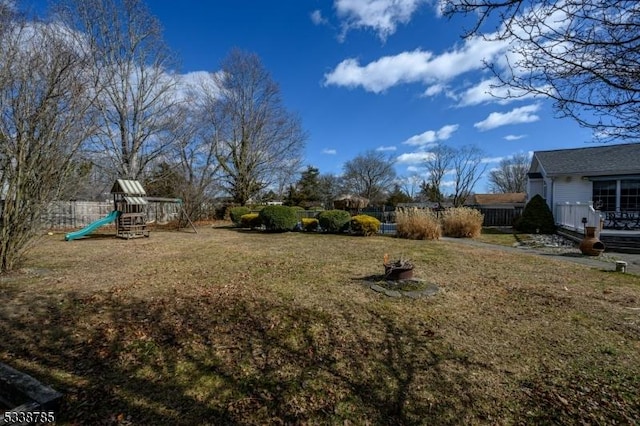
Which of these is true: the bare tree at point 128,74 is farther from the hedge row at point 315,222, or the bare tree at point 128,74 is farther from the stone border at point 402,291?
the stone border at point 402,291

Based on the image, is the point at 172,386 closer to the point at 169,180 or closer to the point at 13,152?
the point at 13,152

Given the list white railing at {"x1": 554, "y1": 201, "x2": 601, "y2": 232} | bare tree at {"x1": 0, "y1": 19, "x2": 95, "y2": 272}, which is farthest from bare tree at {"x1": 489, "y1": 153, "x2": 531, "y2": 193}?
bare tree at {"x1": 0, "y1": 19, "x2": 95, "y2": 272}

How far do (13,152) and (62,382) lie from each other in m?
4.84

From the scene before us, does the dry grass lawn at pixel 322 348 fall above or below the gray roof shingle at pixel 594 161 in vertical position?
below

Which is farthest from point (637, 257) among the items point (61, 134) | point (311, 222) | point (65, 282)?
point (61, 134)

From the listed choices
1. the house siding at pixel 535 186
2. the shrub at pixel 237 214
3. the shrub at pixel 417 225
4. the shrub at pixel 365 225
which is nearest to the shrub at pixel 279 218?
the shrub at pixel 365 225

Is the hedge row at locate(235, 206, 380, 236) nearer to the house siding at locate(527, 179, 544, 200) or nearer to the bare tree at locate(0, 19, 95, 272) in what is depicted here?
the bare tree at locate(0, 19, 95, 272)

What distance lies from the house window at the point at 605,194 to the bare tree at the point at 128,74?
22.9m

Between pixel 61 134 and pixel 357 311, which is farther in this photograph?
pixel 61 134

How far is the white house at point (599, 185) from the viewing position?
13305mm

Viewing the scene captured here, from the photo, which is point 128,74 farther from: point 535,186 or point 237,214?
point 535,186

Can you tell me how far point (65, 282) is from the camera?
502 cm

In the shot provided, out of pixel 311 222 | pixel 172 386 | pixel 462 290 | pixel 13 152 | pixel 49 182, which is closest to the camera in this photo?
pixel 172 386

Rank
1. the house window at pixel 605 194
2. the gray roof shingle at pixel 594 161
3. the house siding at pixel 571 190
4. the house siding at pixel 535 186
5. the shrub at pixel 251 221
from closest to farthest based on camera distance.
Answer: the gray roof shingle at pixel 594 161, the house window at pixel 605 194, the shrub at pixel 251 221, the house siding at pixel 571 190, the house siding at pixel 535 186
